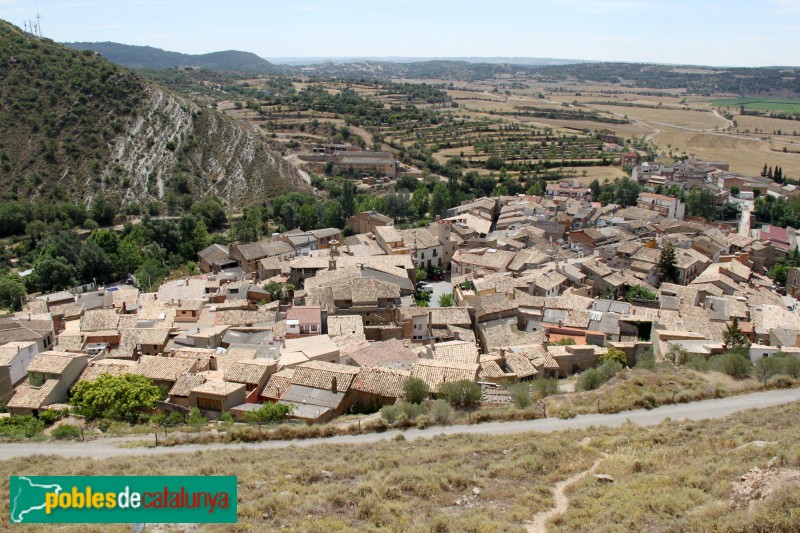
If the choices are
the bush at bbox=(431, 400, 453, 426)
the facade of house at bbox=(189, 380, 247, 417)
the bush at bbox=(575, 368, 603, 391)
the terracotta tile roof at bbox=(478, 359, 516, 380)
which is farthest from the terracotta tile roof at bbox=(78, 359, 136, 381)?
the bush at bbox=(575, 368, 603, 391)

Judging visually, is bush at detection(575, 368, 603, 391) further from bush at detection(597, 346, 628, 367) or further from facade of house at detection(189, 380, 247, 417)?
facade of house at detection(189, 380, 247, 417)

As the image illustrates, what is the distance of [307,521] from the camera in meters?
10.8

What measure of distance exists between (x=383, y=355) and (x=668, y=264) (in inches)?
944

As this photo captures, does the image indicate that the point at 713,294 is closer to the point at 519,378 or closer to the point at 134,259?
the point at 519,378

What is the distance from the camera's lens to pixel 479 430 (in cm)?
1673

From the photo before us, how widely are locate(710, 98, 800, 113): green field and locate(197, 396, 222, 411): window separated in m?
174

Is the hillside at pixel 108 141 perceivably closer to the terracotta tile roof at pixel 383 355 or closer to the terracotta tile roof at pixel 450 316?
the terracotta tile roof at pixel 450 316

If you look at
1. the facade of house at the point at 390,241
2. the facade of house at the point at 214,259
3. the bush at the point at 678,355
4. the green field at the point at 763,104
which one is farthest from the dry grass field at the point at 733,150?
the facade of house at the point at 214,259

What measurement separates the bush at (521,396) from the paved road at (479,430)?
1.27m

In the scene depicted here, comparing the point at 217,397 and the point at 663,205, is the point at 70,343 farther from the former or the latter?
the point at 663,205

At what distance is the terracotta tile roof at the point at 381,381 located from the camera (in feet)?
66.1

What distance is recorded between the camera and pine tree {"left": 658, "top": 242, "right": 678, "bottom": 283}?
1574 inches

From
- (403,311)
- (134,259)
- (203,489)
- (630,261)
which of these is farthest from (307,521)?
(134,259)

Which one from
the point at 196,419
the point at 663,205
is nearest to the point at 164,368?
the point at 196,419
